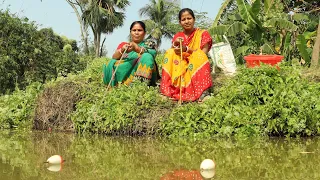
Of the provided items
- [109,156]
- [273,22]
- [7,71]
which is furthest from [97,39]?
[109,156]

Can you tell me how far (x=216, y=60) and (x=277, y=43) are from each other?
2.78 metres

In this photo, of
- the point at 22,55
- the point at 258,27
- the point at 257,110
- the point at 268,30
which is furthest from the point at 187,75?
the point at 22,55

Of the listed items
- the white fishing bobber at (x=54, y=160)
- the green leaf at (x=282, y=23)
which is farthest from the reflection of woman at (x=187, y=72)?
the green leaf at (x=282, y=23)

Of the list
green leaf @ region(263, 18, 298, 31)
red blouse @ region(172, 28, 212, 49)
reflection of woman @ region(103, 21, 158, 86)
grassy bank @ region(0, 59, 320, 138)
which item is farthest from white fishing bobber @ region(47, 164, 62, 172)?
green leaf @ region(263, 18, 298, 31)

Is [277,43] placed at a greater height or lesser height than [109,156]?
greater

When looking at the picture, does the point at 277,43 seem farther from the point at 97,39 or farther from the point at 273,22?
the point at 97,39

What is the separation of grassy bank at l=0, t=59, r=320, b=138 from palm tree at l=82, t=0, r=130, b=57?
76.0 ft

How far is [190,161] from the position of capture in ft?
10.8

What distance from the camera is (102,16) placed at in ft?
94.3

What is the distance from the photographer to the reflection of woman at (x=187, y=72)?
5113 millimetres

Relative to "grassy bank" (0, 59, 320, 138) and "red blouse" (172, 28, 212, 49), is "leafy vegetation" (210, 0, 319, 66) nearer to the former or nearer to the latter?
"red blouse" (172, 28, 212, 49)

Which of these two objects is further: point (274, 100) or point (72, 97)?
point (72, 97)

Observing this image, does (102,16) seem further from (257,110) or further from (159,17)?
(257,110)

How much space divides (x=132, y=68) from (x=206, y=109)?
137 centimetres
